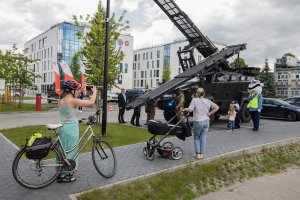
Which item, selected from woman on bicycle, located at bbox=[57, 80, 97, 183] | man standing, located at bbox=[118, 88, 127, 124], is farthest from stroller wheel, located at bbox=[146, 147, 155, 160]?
man standing, located at bbox=[118, 88, 127, 124]

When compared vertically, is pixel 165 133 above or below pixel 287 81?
below

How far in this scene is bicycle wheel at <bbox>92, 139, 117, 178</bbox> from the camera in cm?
595

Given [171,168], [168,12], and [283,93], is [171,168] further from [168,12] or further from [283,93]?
[283,93]

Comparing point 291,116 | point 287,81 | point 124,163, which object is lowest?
point 124,163

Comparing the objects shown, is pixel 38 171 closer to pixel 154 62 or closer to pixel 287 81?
pixel 287 81

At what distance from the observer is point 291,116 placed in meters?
18.0

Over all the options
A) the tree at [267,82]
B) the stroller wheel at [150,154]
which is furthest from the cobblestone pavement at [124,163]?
the tree at [267,82]

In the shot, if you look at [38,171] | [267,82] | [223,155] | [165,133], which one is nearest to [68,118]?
[38,171]

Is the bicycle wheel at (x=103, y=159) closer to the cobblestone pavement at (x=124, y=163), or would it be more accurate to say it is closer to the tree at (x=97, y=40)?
the cobblestone pavement at (x=124, y=163)

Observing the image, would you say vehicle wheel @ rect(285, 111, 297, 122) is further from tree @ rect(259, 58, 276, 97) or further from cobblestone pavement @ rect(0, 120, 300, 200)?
tree @ rect(259, 58, 276, 97)

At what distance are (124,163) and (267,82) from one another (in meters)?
54.8

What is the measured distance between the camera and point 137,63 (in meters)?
95.5

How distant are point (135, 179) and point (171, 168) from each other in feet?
3.50

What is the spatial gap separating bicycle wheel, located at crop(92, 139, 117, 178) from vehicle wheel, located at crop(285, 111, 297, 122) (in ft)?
47.4
